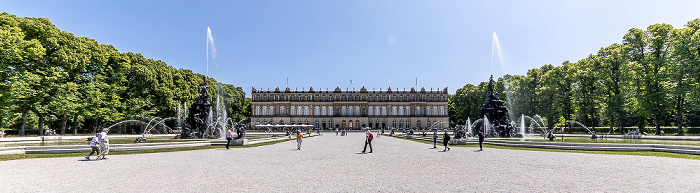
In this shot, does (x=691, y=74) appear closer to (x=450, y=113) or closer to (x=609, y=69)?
(x=609, y=69)

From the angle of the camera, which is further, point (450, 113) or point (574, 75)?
point (450, 113)

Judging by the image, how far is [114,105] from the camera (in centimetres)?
3775

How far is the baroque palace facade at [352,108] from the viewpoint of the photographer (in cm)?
10394

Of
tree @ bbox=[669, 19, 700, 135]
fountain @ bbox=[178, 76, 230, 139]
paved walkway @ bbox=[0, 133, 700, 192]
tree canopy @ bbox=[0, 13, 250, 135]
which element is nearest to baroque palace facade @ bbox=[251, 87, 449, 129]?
tree canopy @ bbox=[0, 13, 250, 135]

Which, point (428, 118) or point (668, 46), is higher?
point (668, 46)

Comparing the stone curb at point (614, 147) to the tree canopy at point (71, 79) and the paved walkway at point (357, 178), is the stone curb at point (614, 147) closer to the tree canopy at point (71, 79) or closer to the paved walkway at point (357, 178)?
the paved walkway at point (357, 178)

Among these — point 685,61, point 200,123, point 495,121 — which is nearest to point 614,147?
point 495,121

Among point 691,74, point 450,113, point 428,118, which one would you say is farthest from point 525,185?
point 450,113

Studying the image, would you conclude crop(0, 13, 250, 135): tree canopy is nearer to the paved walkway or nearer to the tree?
the paved walkway

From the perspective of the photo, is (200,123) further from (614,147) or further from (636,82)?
(636,82)

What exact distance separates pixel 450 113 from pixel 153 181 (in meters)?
109

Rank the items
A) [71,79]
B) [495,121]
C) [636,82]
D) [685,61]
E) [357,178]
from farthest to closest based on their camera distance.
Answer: [636,82] < [71,79] < [495,121] < [685,61] < [357,178]

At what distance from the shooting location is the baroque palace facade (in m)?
104

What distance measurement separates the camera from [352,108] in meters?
105
